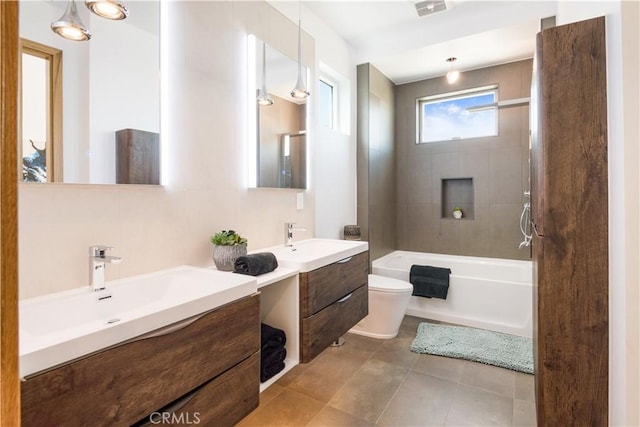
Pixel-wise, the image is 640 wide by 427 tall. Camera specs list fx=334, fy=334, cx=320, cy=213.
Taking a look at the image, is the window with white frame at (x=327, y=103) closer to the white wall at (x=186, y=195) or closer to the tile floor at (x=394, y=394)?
the white wall at (x=186, y=195)

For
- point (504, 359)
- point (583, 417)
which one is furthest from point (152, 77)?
point (504, 359)

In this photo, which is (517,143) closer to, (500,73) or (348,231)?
(500,73)

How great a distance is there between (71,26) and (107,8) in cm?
15

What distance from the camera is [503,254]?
3.60m

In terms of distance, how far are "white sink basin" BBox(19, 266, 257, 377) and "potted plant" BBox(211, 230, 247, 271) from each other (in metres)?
0.14

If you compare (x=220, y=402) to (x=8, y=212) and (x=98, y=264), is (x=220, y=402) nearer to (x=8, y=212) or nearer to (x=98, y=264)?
(x=98, y=264)

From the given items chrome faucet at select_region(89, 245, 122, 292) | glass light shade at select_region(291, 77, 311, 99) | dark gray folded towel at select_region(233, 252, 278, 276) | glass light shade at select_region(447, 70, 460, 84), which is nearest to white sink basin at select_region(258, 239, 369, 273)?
dark gray folded towel at select_region(233, 252, 278, 276)

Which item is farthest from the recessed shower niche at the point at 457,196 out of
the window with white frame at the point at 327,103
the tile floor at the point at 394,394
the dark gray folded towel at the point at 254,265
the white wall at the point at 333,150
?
the dark gray folded towel at the point at 254,265

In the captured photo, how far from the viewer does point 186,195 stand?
1.70m

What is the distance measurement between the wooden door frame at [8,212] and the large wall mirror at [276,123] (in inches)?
65.0

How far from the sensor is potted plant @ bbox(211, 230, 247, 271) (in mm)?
1678

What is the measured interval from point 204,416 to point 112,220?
2.81 feet

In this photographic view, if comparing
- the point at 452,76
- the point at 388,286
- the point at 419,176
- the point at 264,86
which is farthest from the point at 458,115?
the point at 264,86

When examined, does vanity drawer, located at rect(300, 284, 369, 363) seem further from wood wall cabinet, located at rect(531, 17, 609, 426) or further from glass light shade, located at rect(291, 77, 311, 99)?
glass light shade, located at rect(291, 77, 311, 99)
